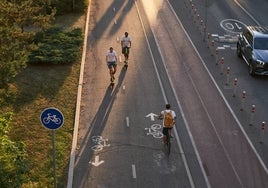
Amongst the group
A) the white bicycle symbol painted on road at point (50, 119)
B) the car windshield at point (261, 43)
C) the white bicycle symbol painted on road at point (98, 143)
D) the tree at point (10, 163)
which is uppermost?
the white bicycle symbol painted on road at point (50, 119)

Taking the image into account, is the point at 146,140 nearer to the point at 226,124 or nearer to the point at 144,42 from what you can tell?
the point at 226,124

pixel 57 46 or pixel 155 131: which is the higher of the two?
pixel 57 46

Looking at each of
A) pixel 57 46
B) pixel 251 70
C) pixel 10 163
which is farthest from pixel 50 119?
pixel 57 46

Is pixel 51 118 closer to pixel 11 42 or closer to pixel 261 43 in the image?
pixel 11 42

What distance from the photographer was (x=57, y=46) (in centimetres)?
2647

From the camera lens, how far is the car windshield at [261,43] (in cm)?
2415

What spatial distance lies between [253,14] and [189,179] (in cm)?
2210

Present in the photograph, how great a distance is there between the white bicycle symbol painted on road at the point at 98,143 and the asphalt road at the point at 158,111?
34mm

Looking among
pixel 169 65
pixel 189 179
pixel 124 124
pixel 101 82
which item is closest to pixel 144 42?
pixel 169 65

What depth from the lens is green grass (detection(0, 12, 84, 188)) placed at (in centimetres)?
1552

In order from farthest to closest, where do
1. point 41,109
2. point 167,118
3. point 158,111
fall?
point 158,111 → point 41,109 → point 167,118

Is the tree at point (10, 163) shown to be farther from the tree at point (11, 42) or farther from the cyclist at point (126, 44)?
the cyclist at point (126, 44)

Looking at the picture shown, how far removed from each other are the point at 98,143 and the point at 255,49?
10449 mm

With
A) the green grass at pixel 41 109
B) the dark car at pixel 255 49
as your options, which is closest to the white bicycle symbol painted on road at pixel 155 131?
the green grass at pixel 41 109
